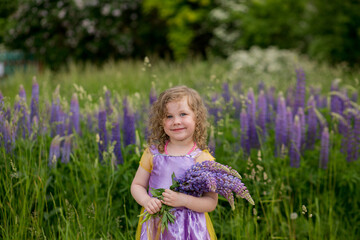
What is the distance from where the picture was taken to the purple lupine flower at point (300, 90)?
11.6 ft

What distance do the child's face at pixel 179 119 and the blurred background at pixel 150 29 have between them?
872cm

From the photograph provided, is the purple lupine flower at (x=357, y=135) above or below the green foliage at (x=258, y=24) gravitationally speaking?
below

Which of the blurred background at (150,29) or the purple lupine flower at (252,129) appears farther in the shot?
the blurred background at (150,29)

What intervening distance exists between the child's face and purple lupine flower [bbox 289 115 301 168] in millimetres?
1305

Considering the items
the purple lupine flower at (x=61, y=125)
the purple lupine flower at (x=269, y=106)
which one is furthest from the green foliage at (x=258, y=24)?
the purple lupine flower at (x=61, y=125)

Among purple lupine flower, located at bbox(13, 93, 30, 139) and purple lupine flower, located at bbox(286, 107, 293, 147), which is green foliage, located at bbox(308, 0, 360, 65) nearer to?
purple lupine flower, located at bbox(286, 107, 293, 147)

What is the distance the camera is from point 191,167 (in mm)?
1938

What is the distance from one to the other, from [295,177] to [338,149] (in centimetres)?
69

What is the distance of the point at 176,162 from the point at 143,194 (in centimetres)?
24

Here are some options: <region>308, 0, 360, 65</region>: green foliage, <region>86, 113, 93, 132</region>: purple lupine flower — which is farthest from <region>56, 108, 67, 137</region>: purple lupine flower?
<region>308, 0, 360, 65</region>: green foliage

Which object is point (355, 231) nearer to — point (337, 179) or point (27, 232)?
point (337, 179)

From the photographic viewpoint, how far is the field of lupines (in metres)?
2.62

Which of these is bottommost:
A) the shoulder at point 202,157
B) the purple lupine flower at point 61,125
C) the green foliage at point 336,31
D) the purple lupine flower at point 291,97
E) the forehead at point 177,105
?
the shoulder at point 202,157

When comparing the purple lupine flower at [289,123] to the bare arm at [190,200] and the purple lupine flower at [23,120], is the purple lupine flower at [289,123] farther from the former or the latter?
the purple lupine flower at [23,120]
